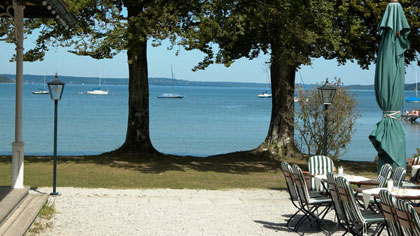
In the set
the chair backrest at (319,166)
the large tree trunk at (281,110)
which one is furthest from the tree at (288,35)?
the chair backrest at (319,166)

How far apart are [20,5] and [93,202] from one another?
3.94 m

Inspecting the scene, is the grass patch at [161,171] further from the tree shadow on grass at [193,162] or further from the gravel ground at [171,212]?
the gravel ground at [171,212]

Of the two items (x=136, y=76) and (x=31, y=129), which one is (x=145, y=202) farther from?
(x=31, y=129)

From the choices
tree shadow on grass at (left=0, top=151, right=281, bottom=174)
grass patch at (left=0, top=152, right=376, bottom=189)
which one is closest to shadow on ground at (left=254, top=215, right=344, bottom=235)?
grass patch at (left=0, top=152, right=376, bottom=189)

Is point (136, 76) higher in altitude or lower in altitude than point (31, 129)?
higher

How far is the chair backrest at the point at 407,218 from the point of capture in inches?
241

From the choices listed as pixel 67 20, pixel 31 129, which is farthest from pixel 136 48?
pixel 31 129

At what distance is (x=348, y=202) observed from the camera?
26.7ft

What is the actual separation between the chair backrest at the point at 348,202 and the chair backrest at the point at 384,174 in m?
2.03

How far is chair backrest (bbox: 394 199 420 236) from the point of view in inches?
241

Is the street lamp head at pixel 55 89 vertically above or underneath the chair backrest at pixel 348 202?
above

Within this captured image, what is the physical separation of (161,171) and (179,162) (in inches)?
108

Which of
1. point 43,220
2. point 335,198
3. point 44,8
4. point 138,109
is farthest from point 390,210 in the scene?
point 138,109

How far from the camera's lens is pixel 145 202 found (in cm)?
1176
